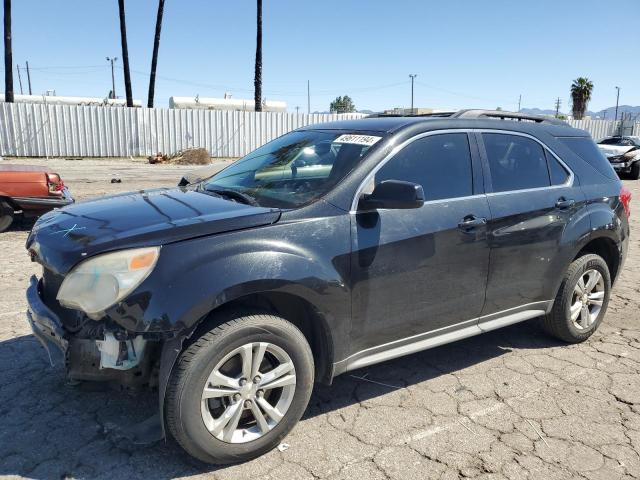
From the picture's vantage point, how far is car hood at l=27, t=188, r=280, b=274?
2.60m

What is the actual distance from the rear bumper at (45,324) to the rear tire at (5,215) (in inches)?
210

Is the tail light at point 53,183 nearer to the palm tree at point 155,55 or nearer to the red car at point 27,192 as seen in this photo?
the red car at point 27,192

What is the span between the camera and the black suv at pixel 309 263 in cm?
253

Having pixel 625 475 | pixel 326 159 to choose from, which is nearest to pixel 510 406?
pixel 625 475

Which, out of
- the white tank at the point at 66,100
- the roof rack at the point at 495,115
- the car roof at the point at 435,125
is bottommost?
the car roof at the point at 435,125

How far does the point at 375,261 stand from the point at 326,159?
31.7 inches

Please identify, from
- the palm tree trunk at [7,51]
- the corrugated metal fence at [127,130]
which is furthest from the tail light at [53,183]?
the palm tree trunk at [7,51]

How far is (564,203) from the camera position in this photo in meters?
3.98

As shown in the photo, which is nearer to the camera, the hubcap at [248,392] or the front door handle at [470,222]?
the hubcap at [248,392]

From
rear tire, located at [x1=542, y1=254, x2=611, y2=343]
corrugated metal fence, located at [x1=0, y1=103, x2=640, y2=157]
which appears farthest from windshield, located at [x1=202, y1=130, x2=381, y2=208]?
corrugated metal fence, located at [x1=0, y1=103, x2=640, y2=157]

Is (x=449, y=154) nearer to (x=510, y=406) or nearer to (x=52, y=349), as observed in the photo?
(x=510, y=406)

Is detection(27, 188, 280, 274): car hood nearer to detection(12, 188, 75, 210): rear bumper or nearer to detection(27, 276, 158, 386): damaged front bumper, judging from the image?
detection(27, 276, 158, 386): damaged front bumper

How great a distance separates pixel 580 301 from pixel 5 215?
300 inches

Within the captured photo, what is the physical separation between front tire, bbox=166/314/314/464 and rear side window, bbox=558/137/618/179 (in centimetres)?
290
